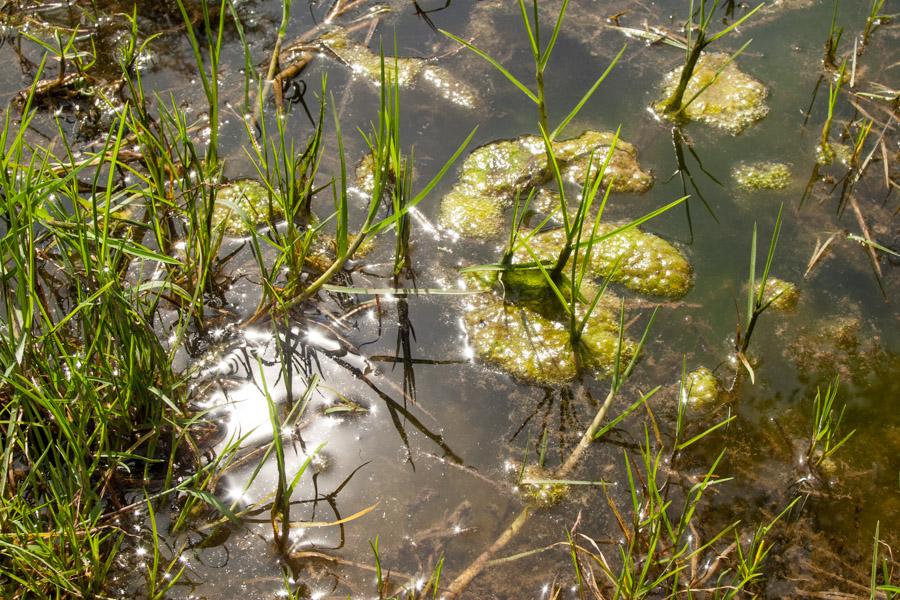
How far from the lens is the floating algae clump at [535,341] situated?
6.54 ft

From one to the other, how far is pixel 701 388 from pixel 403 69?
54.9 inches

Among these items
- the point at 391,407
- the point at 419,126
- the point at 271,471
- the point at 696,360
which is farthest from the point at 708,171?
the point at 271,471

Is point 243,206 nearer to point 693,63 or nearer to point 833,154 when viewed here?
point 693,63

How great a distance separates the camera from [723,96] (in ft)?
8.37

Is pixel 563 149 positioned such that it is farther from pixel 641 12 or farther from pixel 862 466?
Result: pixel 862 466

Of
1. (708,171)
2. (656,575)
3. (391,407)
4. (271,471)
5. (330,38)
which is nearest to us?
(656,575)

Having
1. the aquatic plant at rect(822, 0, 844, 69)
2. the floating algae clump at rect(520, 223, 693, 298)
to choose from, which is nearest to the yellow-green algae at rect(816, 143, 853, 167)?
the aquatic plant at rect(822, 0, 844, 69)

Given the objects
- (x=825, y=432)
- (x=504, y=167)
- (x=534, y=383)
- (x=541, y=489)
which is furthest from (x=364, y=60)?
(x=825, y=432)

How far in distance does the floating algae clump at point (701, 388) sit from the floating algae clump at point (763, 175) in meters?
0.66

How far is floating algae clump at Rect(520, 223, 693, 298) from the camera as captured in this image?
213 centimetres

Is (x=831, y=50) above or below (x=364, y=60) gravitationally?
below

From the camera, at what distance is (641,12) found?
2.79 metres

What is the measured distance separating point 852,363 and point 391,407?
115cm

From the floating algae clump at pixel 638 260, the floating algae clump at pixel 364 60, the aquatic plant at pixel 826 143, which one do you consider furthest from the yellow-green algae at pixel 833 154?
the floating algae clump at pixel 364 60
